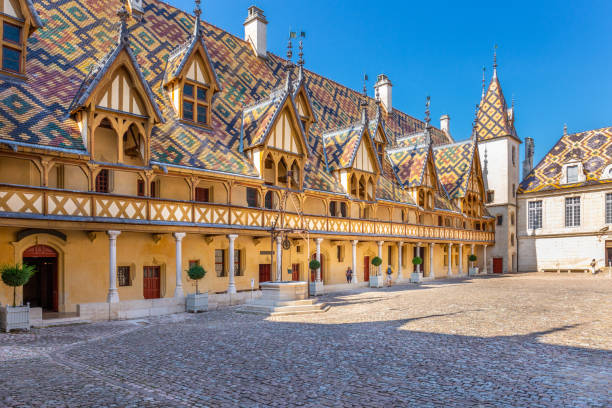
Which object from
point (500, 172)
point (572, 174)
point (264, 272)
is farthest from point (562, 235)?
point (264, 272)

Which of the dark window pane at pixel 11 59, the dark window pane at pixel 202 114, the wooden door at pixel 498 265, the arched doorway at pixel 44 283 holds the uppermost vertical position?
the dark window pane at pixel 11 59

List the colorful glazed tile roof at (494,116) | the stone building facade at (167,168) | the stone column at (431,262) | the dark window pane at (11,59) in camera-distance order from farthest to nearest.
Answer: the colorful glazed tile roof at (494,116) < the stone column at (431,262) < the dark window pane at (11,59) < the stone building facade at (167,168)

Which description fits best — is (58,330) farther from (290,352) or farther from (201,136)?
(201,136)

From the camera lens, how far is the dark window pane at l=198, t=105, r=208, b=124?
22.7m

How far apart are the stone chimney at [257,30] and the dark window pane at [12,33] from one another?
53.1 ft

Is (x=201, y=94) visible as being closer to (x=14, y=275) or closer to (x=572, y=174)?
(x=14, y=275)

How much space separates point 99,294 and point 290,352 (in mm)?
10283

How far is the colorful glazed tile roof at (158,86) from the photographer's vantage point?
1622 cm

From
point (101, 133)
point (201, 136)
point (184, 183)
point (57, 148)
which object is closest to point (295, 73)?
point (201, 136)

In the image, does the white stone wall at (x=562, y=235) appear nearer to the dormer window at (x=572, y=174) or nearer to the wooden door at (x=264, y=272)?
the dormer window at (x=572, y=174)

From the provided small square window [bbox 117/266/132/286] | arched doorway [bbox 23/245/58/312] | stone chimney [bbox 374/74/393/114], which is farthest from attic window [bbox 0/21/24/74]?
stone chimney [bbox 374/74/393/114]

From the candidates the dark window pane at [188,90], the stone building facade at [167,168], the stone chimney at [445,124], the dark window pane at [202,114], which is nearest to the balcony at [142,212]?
the stone building facade at [167,168]

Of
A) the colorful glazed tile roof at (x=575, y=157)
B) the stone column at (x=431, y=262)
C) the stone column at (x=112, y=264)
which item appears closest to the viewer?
the stone column at (x=112, y=264)

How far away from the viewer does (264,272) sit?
24.2m
